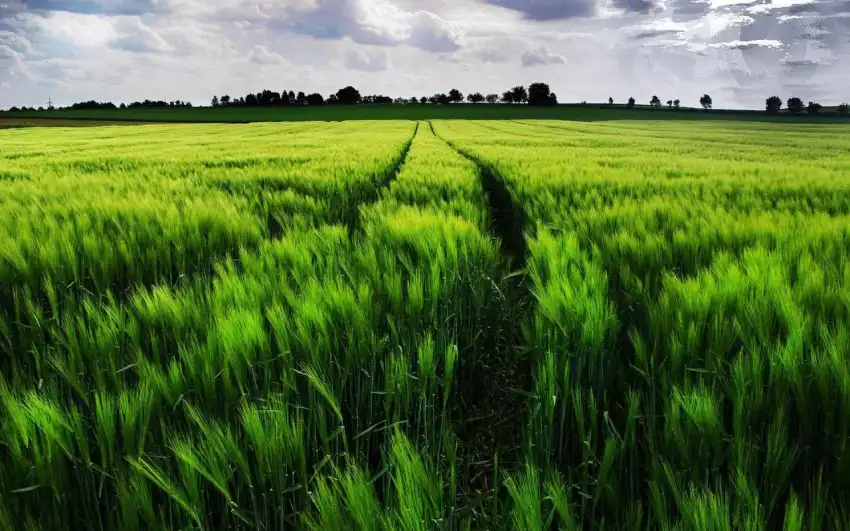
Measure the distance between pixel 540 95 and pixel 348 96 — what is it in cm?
4415

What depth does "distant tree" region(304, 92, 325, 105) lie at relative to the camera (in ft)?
366

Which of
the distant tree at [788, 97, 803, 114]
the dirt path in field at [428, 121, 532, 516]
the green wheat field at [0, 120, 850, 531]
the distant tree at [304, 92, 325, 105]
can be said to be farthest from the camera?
the distant tree at [304, 92, 325, 105]

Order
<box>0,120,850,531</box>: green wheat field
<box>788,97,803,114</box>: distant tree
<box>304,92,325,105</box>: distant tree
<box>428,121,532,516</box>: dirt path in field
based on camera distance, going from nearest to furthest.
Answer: <box>0,120,850,531</box>: green wheat field → <box>428,121,532,516</box>: dirt path in field → <box>788,97,803,114</box>: distant tree → <box>304,92,325,105</box>: distant tree

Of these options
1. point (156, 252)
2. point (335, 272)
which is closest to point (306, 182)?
point (156, 252)

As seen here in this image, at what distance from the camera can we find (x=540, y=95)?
11700 centimetres

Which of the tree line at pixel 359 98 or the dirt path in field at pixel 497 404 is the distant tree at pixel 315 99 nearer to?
the tree line at pixel 359 98

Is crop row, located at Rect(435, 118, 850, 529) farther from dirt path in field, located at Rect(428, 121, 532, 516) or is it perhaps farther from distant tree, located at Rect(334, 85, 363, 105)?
distant tree, located at Rect(334, 85, 363, 105)

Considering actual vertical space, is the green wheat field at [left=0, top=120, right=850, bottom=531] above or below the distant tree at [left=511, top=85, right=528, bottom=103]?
below

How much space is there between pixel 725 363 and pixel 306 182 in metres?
4.77

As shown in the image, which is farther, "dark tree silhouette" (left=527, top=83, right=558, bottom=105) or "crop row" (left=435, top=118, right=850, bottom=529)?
"dark tree silhouette" (left=527, top=83, right=558, bottom=105)

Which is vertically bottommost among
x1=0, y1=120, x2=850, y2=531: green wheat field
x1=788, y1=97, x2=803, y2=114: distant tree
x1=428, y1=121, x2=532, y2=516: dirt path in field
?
x1=428, y1=121, x2=532, y2=516: dirt path in field

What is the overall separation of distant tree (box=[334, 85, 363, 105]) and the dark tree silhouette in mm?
39443

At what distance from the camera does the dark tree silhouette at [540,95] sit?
114 metres

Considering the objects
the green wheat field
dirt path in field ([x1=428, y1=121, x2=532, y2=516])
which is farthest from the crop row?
dirt path in field ([x1=428, y1=121, x2=532, y2=516])
